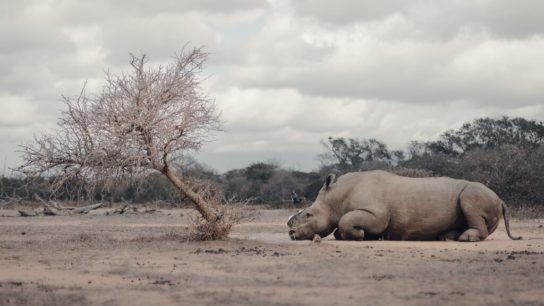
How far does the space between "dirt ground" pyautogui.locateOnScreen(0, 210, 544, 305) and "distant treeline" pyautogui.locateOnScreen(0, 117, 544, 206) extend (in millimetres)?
16182

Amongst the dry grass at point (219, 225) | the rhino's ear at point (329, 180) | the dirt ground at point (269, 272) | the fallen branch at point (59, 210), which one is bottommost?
the dirt ground at point (269, 272)

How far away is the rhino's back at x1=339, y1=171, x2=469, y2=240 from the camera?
15.2 meters

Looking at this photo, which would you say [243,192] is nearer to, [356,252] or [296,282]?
[356,252]

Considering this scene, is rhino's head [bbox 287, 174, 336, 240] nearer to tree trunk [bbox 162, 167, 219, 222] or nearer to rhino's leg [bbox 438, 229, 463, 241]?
tree trunk [bbox 162, 167, 219, 222]

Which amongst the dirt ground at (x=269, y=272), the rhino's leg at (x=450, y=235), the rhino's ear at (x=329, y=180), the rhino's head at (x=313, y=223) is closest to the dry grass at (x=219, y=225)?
the dirt ground at (x=269, y=272)

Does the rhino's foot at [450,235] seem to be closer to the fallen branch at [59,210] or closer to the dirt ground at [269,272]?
the dirt ground at [269,272]

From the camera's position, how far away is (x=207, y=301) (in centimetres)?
825

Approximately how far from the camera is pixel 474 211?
15039mm

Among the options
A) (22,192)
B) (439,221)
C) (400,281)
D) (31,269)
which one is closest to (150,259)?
(31,269)

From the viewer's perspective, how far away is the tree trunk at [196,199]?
14.8 meters

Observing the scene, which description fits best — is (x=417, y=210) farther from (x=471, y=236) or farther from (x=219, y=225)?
(x=219, y=225)

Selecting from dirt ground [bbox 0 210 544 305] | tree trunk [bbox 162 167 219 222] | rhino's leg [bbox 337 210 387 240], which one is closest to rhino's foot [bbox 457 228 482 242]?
dirt ground [bbox 0 210 544 305]

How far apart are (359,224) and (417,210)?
1089 mm

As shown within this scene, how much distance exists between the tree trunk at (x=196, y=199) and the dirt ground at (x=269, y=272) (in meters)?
0.54
